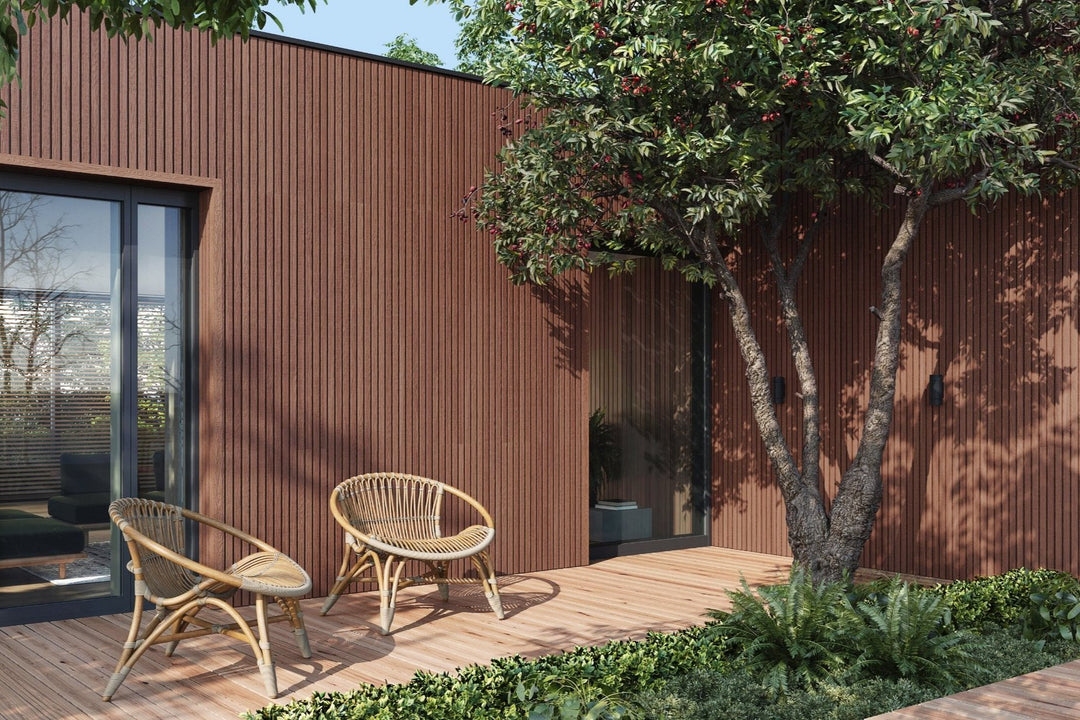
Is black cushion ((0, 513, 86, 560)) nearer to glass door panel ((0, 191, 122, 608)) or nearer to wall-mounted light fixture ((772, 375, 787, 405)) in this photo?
glass door panel ((0, 191, 122, 608))

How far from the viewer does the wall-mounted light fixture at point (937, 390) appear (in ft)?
24.3

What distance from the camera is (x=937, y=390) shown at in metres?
7.42

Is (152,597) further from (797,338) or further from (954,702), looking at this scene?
(797,338)

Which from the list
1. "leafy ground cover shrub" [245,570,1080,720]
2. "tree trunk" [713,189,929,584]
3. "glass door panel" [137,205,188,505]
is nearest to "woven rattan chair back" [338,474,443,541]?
"glass door panel" [137,205,188,505]

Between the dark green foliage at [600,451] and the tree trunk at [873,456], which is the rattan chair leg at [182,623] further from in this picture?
the dark green foliage at [600,451]

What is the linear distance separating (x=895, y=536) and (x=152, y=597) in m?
5.44

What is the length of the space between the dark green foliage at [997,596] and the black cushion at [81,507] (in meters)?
4.69

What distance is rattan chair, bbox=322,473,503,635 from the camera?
5738 mm

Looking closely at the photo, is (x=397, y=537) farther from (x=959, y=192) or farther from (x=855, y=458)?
(x=959, y=192)

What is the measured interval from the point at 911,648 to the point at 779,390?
4.16m

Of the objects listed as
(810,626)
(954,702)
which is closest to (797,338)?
(810,626)

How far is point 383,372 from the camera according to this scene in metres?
7.04

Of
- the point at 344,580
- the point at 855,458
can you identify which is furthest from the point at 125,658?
the point at 855,458

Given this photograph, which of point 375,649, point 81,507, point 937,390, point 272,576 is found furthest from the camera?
point 937,390
